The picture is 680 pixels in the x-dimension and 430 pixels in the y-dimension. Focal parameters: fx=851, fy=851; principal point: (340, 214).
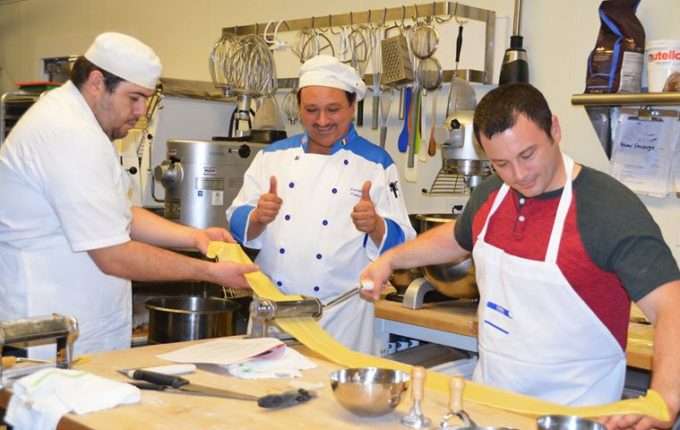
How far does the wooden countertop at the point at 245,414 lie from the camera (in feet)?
5.42

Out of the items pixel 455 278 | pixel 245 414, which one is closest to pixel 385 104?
pixel 455 278

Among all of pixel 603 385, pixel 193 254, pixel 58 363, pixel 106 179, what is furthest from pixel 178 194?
pixel 603 385

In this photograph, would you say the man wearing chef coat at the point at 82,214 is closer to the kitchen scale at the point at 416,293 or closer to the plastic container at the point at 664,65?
the kitchen scale at the point at 416,293

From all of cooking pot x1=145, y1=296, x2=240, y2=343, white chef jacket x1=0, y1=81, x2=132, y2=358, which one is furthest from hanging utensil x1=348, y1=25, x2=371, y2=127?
white chef jacket x1=0, y1=81, x2=132, y2=358

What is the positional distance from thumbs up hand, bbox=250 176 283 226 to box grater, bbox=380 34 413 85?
0.99 m

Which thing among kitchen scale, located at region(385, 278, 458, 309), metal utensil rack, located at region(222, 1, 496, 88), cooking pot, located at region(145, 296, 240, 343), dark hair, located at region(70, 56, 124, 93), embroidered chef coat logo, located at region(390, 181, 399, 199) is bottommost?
cooking pot, located at region(145, 296, 240, 343)

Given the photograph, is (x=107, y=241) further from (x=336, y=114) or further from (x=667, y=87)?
(x=667, y=87)

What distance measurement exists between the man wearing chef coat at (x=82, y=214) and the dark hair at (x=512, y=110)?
0.82 meters

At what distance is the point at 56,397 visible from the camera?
1.71m

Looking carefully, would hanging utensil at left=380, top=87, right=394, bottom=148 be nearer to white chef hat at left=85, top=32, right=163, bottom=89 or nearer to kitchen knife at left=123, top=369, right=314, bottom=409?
white chef hat at left=85, top=32, right=163, bottom=89

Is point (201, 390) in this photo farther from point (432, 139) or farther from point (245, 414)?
point (432, 139)

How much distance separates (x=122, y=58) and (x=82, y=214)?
1.61 ft

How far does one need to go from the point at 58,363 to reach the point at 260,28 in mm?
2897

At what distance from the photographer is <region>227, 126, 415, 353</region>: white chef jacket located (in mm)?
3053
